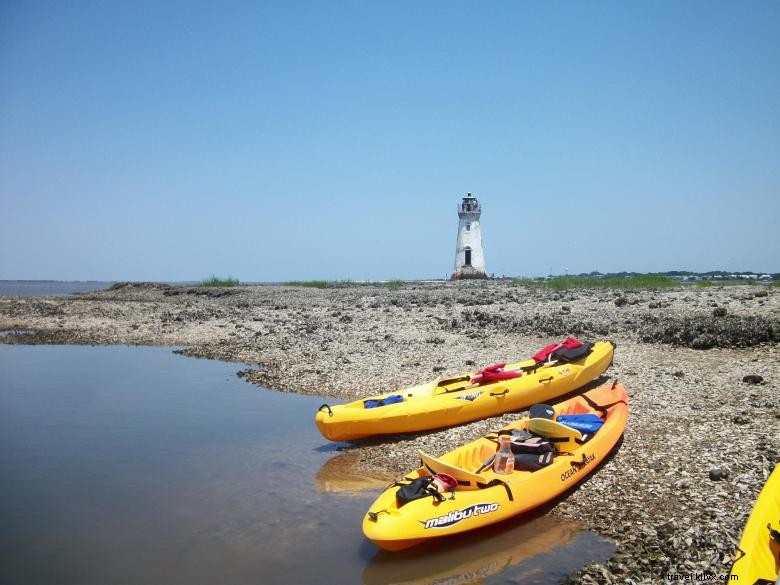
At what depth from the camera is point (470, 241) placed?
5569 cm

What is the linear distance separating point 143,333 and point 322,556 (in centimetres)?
2223

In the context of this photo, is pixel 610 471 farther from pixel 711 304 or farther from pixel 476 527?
pixel 711 304

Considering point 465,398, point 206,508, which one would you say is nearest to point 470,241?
point 465,398

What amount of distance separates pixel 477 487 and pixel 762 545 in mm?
3101

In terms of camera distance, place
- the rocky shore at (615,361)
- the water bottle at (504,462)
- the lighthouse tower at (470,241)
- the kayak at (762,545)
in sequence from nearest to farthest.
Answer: the kayak at (762,545) → the rocky shore at (615,361) → the water bottle at (504,462) → the lighthouse tower at (470,241)

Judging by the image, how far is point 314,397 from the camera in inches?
577

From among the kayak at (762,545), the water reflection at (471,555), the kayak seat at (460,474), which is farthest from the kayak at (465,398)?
the kayak at (762,545)

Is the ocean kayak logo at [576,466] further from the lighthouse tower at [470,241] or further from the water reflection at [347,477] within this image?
the lighthouse tower at [470,241]

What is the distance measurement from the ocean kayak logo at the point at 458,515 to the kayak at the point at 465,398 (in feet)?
12.6

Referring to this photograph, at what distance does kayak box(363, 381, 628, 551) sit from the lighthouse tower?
46.7 meters

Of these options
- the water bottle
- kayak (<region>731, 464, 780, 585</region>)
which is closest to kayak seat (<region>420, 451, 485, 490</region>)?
the water bottle

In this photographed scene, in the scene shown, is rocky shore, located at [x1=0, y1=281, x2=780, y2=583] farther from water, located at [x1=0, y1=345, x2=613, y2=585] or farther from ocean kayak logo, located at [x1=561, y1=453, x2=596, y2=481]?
water, located at [x1=0, y1=345, x2=613, y2=585]

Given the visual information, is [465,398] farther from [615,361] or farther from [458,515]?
[615,361]

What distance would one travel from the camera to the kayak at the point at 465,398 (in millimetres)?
10594
